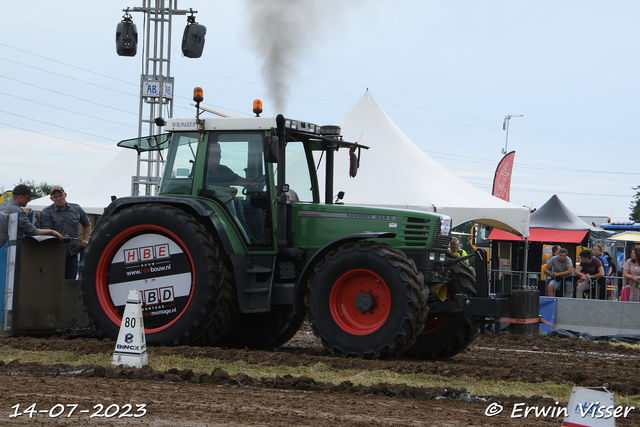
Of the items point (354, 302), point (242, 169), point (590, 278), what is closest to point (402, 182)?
point (590, 278)

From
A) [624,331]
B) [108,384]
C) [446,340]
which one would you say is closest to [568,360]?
[446,340]

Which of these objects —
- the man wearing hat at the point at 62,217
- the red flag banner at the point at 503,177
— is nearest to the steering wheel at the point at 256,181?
the man wearing hat at the point at 62,217

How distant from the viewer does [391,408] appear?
4848mm

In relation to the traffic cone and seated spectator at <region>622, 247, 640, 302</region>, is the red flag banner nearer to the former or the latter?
seated spectator at <region>622, 247, 640, 302</region>

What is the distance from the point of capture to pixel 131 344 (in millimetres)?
6336

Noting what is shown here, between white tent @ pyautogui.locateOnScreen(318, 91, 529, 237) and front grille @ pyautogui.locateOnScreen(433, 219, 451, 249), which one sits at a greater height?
white tent @ pyautogui.locateOnScreen(318, 91, 529, 237)

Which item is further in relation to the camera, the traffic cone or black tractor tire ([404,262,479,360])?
black tractor tire ([404,262,479,360])

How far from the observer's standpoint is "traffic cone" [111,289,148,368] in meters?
6.28

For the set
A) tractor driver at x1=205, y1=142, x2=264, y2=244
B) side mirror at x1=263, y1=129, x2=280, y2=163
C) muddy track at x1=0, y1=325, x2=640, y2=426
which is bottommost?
muddy track at x1=0, y1=325, x2=640, y2=426

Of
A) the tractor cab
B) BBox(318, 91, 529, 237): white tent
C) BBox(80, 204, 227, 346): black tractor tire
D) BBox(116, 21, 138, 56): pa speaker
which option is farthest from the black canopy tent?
BBox(80, 204, 227, 346): black tractor tire

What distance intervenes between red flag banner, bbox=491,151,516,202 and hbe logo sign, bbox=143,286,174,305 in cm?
1723

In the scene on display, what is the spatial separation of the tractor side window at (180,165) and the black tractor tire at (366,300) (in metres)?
1.76

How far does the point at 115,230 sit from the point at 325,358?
2583 mm

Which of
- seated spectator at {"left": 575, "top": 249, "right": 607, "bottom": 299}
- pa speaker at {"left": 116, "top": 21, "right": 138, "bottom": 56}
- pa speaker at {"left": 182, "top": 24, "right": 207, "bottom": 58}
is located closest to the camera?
seated spectator at {"left": 575, "top": 249, "right": 607, "bottom": 299}
